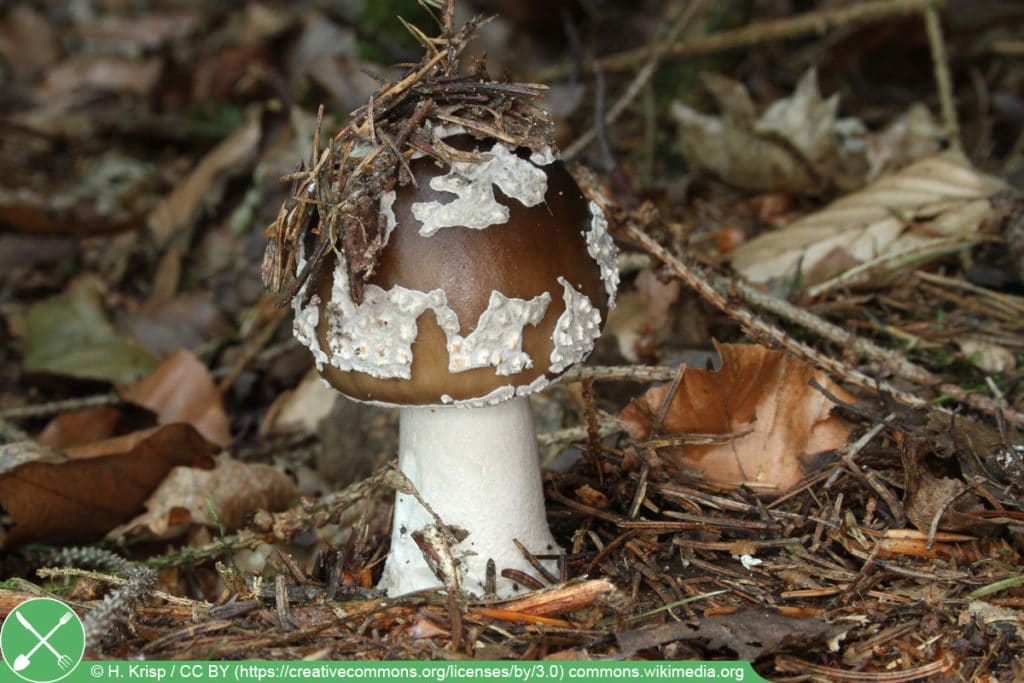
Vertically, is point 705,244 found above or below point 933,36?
below

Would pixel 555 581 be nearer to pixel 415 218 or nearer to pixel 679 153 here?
pixel 415 218

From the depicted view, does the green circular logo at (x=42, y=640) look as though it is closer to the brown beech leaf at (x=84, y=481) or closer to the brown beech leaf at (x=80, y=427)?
the brown beech leaf at (x=84, y=481)

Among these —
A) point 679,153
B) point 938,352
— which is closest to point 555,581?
point 938,352

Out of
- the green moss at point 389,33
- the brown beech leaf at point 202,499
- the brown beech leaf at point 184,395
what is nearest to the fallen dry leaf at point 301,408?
the brown beech leaf at point 184,395

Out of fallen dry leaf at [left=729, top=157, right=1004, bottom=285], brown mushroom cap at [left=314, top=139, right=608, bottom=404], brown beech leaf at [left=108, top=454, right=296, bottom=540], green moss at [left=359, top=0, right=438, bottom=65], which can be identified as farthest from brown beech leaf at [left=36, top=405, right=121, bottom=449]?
fallen dry leaf at [left=729, top=157, right=1004, bottom=285]

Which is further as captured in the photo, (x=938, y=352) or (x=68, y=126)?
(x=68, y=126)
